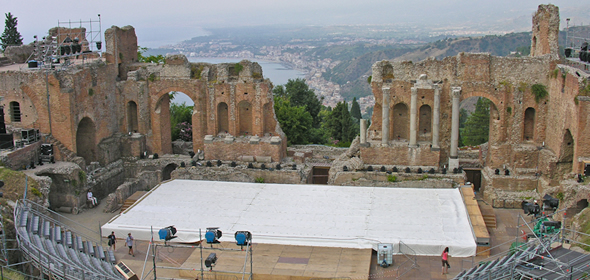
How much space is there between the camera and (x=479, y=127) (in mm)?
55781

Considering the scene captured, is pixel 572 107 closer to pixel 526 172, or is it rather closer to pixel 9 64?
pixel 526 172

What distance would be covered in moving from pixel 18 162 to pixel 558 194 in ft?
92.8

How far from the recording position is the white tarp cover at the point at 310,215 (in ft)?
89.4

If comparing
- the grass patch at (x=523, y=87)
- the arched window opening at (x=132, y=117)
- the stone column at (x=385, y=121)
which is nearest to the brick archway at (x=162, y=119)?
the arched window opening at (x=132, y=117)

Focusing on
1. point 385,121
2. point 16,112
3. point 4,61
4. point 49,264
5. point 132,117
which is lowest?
point 49,264

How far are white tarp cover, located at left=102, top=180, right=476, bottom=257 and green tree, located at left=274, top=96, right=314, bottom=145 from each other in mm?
13712

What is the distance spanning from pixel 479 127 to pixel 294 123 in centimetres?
1859

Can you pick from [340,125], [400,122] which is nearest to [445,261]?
[400,122]

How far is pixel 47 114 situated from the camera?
116 ft

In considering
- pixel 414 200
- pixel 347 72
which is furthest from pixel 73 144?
pixel 347 72

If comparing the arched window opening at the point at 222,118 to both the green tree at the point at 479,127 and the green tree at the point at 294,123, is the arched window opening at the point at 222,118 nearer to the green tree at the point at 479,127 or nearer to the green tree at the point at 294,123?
the green tree at the point at 294,123

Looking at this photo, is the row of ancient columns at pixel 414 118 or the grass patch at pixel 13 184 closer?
the grass patch at pixel 13 184

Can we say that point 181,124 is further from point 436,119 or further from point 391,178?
point 436,119

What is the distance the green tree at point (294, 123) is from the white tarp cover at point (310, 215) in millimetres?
13712
